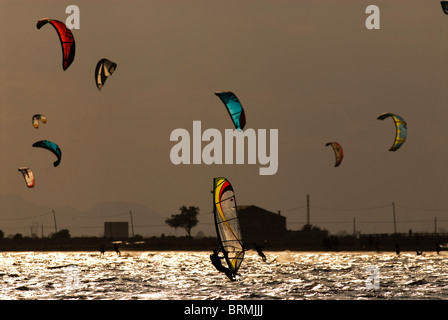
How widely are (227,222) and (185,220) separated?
119 meters

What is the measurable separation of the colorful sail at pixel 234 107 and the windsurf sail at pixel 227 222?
2.99m

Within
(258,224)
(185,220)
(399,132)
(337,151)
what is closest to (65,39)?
(399,132)

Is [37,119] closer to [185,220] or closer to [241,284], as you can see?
[241,284]

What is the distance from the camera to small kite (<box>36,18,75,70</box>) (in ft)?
99.3

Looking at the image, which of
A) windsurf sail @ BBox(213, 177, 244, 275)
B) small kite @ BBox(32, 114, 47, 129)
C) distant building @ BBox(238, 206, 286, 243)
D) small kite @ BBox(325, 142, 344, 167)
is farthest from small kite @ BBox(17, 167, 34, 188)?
distant building @ BBox(238, 206, 286, 243)

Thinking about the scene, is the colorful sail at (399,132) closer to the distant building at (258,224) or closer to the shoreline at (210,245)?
the shoreline at (210,245)

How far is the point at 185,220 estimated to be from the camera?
145 metres

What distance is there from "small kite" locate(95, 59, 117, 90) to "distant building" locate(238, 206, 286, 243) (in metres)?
62.3

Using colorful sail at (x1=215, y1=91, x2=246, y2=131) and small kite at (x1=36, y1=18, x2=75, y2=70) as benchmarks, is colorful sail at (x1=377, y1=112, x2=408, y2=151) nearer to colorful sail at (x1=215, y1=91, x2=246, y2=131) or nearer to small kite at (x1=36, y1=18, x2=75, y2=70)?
colorful sail at (x1=215, y1=91, x2=246, y2=131)

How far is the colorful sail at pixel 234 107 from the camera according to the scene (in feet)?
93.8

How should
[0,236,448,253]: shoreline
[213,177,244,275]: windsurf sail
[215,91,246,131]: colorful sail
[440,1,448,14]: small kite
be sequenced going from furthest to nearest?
[0,236,448,253]: shoreline
[440,1,448,14]: small kite
[215,91,246,131]: colorful sail
[213,177,244,275]: windsurf sail

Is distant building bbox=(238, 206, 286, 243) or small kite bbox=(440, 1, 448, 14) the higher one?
small kite bbox=(440, 1, 448, 14)
